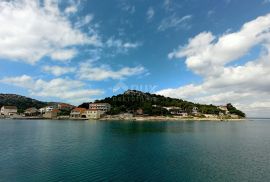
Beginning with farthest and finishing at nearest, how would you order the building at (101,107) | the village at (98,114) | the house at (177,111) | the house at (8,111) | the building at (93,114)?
the house at (8,111), the house at (177,111), the building at (101,107), the building at (93,114), the village at (98,114)

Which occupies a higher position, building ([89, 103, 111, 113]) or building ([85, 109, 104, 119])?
building ([89, 103, 111, 113])

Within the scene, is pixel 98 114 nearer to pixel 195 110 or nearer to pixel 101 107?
pixel 101 107

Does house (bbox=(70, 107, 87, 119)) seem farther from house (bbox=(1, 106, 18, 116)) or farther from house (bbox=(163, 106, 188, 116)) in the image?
house (bbox=(163, 106, 188, 116))

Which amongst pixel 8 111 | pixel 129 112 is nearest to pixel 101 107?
pixel 129 112

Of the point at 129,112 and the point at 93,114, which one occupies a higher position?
the point at 129,112

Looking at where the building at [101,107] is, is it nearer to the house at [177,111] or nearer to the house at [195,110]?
the house at [177,111]

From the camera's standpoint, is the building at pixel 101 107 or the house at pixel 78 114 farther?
the building at pixel 101 107

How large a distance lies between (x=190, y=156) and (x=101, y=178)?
53.4 feet

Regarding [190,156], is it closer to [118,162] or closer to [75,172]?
[118,162]

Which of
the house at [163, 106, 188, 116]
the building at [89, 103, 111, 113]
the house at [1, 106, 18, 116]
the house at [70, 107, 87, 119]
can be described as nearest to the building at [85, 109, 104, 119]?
the house at [70, 107, 87, 119]

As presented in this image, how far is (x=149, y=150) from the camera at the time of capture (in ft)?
130

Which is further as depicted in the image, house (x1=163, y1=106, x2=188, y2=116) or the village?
house (x1=163, y1=106, x2=188, y2=116)

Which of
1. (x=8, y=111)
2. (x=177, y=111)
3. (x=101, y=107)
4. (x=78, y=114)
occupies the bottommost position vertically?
(x=78, y=114)

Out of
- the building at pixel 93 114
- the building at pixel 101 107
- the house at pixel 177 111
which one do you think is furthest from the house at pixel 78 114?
the house at pixel 177 111
